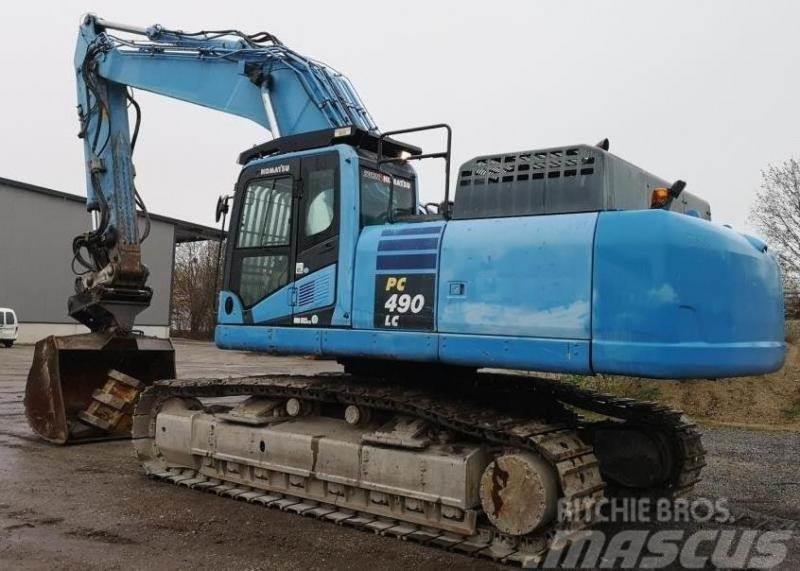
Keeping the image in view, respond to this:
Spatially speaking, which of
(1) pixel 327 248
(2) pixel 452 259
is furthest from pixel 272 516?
(2) pixel 452 259

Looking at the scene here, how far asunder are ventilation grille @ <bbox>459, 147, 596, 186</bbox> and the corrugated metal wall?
3210 cm

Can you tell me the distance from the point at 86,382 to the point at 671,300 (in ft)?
24.1

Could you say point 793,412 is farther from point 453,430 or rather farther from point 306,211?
point 306,211

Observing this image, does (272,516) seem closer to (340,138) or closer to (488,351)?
(488,351)

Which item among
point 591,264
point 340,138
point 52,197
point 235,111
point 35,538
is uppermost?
point 52,197

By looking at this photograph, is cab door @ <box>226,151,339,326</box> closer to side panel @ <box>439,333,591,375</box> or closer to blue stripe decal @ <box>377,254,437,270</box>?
blue stripe decal @ <box>377,254,437,270</box>

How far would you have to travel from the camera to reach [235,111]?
27.7 ft

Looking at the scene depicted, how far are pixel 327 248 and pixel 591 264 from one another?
2.33m

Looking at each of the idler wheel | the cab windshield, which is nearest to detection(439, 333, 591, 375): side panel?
the idler wheel

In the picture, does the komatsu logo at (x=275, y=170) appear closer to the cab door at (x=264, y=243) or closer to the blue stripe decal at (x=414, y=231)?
the cab door at (x=264, y=243)

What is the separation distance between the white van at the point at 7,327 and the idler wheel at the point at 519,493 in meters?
28.8

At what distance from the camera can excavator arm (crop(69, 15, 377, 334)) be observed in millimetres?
7746

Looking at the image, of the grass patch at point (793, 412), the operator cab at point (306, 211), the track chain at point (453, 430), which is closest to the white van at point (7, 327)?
the track chain at point (453, 430)

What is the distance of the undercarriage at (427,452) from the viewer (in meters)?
5.03
